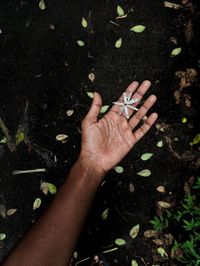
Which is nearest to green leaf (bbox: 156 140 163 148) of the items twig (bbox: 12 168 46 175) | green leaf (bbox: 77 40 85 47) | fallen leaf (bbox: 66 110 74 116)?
fallen leaf (bbox: 66 110 74 116)

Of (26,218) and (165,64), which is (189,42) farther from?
(26,218)

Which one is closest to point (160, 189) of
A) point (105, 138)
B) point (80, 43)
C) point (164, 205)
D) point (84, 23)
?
point (164, 205)

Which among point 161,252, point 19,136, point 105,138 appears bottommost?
point 161,252

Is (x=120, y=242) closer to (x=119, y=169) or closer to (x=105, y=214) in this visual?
(x=105, y=214)

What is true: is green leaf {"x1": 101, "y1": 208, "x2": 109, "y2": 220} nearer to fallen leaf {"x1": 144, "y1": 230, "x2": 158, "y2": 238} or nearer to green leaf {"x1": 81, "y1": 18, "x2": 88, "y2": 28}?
fallen leaf {"x1": 144, "y1": 230, "x2": 158, "y2": 238}

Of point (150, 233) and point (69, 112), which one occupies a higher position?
point (69, 112)

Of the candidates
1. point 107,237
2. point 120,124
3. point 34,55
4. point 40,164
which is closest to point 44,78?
point 34,55
